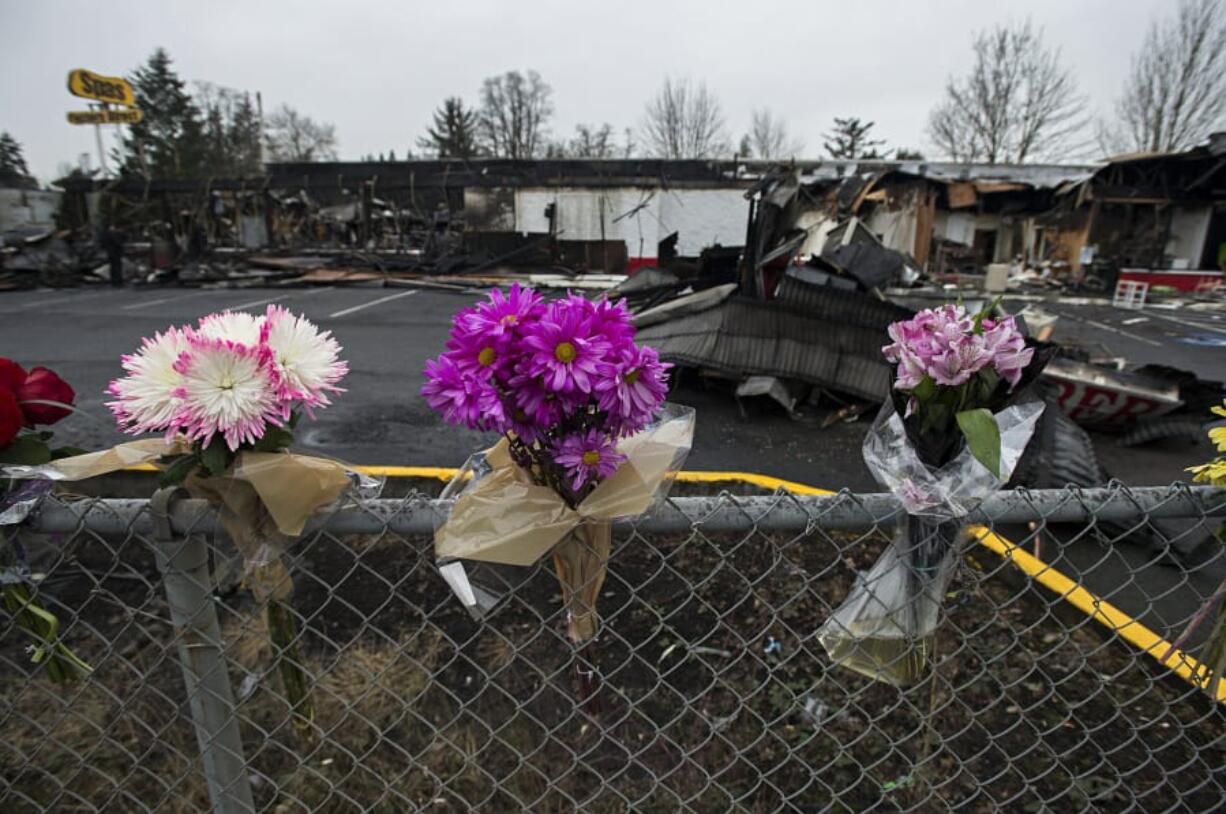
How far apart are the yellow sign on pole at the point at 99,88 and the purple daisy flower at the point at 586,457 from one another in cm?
3271

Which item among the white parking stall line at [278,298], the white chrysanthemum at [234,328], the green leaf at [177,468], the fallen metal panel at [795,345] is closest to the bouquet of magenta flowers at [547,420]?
the white chrysanthemum at [234,328]

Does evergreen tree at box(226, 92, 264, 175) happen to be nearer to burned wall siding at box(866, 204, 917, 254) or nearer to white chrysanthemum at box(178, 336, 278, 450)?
burned wall siding at box(866, 204, 917, 254)

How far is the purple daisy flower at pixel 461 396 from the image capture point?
1.11m

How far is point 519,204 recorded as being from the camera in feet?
62.6

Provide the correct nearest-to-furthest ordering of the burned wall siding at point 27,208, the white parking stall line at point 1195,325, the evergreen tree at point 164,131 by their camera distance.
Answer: the white parking stall line at point 1195,325 → the burned wall siding at point 27,208 → the evergreen tree at point 164,131

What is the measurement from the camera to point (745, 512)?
115 cm

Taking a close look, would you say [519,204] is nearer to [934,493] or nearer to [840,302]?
[840,302]

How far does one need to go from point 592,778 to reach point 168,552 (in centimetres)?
151

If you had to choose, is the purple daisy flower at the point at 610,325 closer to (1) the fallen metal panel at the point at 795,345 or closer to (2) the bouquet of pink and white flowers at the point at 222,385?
(2) the bouquet of pink and white flowers at the point at 222,385

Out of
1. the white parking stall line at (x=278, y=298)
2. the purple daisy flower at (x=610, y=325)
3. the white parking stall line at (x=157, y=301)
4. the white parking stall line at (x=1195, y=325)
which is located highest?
the purple daisy flower at (x=610, y=325)

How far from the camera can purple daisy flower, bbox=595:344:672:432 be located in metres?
1.10

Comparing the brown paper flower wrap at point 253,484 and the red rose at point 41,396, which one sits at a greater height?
the red rose at point 41,396

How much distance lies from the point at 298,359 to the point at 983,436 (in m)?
1.22

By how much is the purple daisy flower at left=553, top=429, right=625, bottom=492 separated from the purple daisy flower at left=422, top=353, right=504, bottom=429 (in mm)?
129
